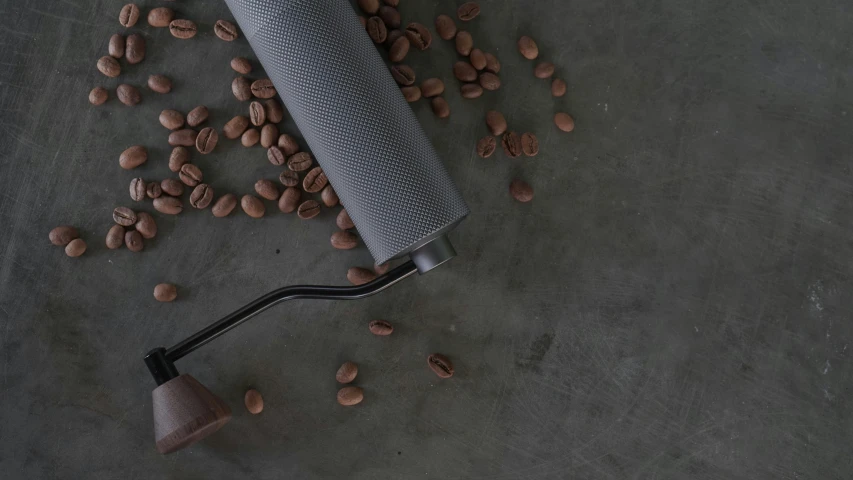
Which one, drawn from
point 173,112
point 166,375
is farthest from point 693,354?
point 173,112

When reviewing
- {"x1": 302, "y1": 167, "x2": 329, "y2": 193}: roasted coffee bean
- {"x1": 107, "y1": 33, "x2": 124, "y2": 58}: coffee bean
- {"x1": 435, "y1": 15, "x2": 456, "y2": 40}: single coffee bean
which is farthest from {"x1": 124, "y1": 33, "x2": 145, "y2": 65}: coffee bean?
{"x1": 435, "y1": 15, "x2": 456, "y2": 40}: single coffee bean

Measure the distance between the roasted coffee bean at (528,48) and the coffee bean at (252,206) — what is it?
0.51 m

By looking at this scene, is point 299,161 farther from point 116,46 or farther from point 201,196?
point 116,46

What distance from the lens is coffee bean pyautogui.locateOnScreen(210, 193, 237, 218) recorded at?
985 mm

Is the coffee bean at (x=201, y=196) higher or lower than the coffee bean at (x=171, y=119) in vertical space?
lower

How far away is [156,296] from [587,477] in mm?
780

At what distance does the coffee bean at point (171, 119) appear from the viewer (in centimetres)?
99

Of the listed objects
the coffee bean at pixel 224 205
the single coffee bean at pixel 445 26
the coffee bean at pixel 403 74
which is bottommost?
the coffee bean at pixel 224 205

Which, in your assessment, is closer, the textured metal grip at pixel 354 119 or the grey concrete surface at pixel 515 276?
the textured metal grip at pixel 354 119

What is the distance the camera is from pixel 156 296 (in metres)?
0.99

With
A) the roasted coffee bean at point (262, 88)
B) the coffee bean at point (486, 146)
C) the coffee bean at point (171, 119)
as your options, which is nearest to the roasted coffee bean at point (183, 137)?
the coffee bean at point (171, 119)

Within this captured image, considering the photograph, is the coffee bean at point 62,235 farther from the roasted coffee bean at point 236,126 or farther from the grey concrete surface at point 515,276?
the roasted coffee bean at point 236,126

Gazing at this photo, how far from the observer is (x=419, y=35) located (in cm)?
100

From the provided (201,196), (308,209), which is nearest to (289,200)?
(308,209)
